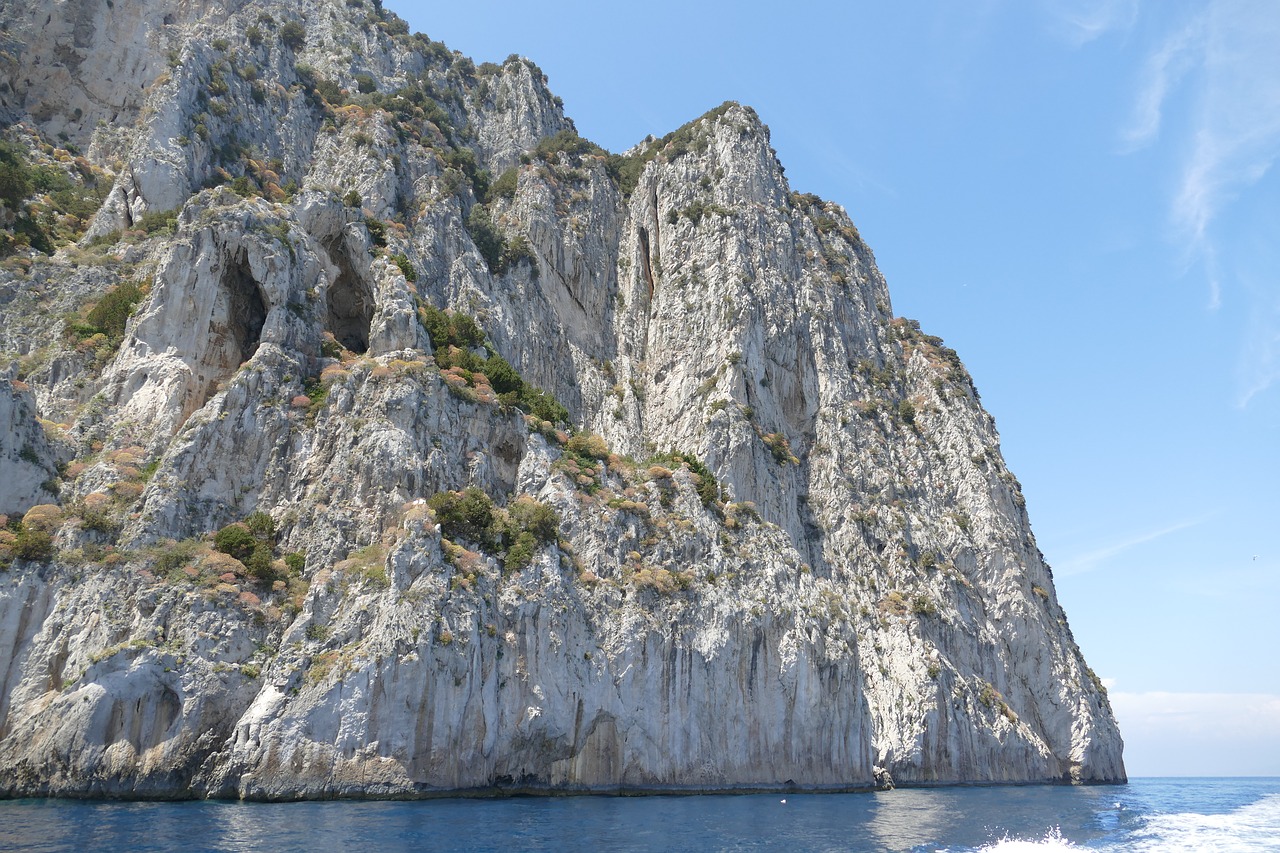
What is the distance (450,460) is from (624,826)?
2330 centimetres

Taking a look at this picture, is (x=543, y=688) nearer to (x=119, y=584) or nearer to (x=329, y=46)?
(x=119, y=584)

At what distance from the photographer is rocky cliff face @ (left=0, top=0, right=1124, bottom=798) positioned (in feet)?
125

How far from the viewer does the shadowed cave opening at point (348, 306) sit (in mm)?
60312

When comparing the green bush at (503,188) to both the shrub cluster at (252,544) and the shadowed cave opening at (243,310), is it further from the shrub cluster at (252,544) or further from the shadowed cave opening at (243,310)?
the shrub cluster at (252,544)

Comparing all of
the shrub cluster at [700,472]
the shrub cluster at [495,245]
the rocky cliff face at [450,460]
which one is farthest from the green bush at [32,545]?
the shrub cluster at [495,245]

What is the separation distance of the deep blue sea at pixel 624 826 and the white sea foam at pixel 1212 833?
9 cm

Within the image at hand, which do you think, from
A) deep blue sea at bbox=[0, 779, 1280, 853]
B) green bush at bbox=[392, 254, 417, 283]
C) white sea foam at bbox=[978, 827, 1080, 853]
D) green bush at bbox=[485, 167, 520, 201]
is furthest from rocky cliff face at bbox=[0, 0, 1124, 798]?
white sea foam at bbox=[978, 827, 1080, 853]

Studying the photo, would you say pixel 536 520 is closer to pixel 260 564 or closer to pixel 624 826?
pixel 260 564

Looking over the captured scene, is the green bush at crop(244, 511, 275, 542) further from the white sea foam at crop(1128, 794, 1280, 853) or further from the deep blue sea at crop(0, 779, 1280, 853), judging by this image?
the white sea foam at crop(1128, 794, 1280, 853)

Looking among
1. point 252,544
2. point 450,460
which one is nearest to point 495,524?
point 450,460

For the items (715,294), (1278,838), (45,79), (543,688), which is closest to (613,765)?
(543,688)

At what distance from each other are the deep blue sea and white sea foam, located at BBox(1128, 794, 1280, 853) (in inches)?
3.5

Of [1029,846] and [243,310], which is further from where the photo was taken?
[243,310]

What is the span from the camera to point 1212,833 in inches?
1540
